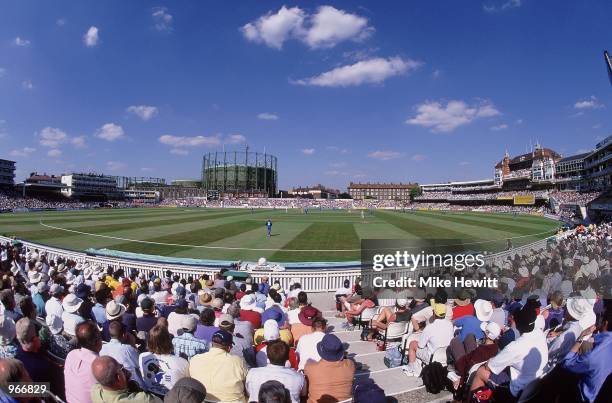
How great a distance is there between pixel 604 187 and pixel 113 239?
69244 mm

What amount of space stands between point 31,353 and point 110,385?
5.03 feet

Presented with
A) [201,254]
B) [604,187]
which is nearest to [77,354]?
[201,254]

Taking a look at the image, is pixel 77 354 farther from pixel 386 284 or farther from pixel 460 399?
pixel 386 284

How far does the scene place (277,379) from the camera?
353cm

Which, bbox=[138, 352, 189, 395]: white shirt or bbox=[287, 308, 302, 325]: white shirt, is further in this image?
bbox=[287, 308, 302, 325]: white shirt

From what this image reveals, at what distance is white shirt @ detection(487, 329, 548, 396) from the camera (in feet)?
13.2

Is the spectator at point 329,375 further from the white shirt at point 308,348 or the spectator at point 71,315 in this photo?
the spectator at point 71,315

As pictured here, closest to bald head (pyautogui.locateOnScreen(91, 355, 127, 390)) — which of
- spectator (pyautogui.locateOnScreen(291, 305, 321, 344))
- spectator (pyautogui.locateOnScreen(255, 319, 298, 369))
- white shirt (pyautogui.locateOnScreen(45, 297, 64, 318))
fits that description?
spectator (pyautogui.locateOnScreen(255, 319, 298, 369))

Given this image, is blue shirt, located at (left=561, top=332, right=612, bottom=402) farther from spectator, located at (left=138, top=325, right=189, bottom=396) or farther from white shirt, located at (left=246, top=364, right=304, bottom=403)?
spectator, located at (left=138, top=325, right=189, bottom=396)

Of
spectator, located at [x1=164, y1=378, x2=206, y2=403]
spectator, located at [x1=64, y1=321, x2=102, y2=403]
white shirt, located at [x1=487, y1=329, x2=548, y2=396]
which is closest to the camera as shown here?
spectator, located at [x1=164, y1=378, x2=206, y2=403]

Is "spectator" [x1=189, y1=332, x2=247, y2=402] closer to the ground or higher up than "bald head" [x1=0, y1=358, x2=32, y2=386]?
closer to the ground

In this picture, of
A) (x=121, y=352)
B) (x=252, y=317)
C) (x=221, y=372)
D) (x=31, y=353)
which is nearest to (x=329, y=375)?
(x=221, y=372)

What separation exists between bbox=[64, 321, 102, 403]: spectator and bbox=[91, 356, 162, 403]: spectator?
386mm

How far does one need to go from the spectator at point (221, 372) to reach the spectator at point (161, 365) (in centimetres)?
21
